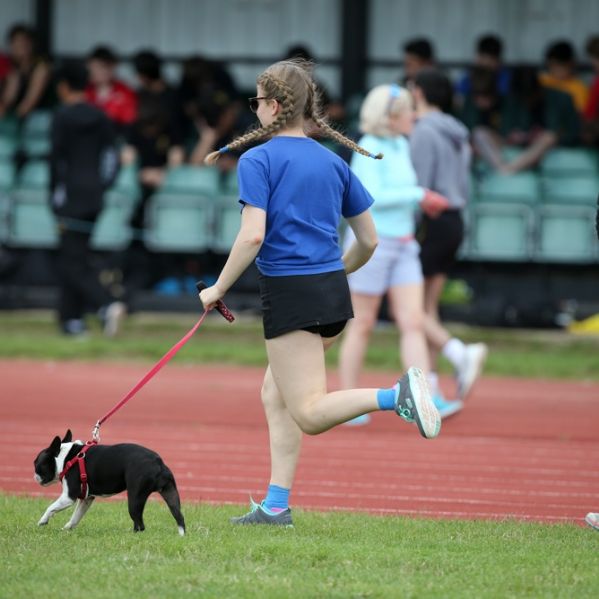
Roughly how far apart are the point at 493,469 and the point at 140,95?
1056 cm

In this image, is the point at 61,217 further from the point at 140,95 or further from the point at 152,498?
the point at 152,498

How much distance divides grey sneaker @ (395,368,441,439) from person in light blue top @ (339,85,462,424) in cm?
365

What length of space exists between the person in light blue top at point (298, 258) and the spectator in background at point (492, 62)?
1200cm

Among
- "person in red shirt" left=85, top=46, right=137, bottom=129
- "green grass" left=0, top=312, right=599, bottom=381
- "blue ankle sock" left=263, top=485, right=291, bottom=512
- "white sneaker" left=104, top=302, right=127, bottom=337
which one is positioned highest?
"person in red shirt" left=85, top=46, right=137, bottom=129

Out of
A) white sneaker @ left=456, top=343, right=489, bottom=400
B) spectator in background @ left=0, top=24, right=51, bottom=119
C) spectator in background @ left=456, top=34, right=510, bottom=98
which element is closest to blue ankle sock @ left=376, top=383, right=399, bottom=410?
white sneaker @ left=456, top=343, right=489, bottom=400

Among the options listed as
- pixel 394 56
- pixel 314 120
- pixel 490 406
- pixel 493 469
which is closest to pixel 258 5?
pixel 394 56

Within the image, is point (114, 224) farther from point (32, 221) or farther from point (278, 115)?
point (278, 115)

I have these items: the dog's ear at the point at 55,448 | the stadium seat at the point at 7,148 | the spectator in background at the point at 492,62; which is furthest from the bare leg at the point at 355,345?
the stadium seat at the point at 7,148

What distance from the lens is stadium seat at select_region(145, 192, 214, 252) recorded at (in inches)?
685

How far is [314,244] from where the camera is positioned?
642cm

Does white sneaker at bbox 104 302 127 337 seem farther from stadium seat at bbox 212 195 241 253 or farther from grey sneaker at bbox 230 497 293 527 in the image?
grey sneaker at bbox 230 497 293 527

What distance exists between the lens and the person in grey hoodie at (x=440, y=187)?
35.3ft

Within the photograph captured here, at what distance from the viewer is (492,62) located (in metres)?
18.2

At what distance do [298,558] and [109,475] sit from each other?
3.05 feet
